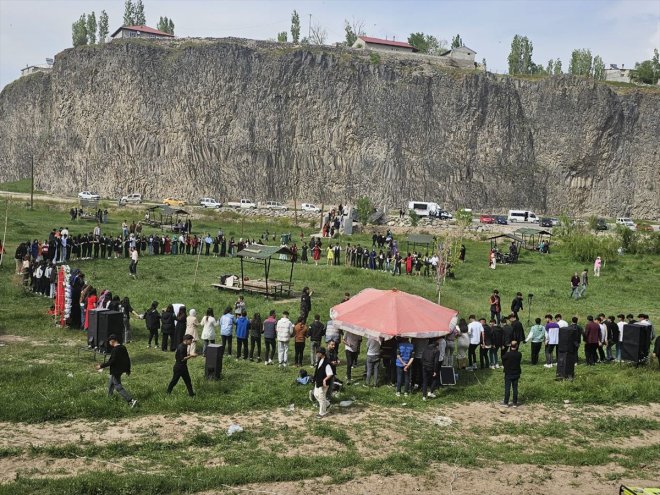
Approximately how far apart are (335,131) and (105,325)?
8645 centimetres

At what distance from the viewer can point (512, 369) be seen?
50.9 ft

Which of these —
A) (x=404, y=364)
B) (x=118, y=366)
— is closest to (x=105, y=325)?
(x=118, y=366)

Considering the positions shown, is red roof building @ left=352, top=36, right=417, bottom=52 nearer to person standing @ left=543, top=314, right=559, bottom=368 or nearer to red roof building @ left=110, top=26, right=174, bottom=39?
red roof building @ left=110, top=26, right=174, bottom=39

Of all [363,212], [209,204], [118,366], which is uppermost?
[363,212]

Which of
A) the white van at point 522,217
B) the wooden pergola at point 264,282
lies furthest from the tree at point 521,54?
the wooden pergola at point 264,282

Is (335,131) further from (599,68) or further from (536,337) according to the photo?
(536,337)

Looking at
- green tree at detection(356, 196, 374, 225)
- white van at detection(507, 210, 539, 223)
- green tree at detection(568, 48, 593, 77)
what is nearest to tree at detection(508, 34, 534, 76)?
green tree at detection(568, 48, 593, 77)

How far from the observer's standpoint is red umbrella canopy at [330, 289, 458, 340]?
16531 millimetres

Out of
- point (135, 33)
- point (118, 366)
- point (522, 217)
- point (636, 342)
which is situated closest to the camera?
point (118, 366)

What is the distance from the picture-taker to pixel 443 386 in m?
17.0

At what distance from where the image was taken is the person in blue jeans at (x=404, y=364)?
16281mm

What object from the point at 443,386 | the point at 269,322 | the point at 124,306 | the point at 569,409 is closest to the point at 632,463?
the point at 569,409

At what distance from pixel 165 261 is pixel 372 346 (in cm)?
2272

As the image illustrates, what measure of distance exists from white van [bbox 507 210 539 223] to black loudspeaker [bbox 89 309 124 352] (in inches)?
2743
